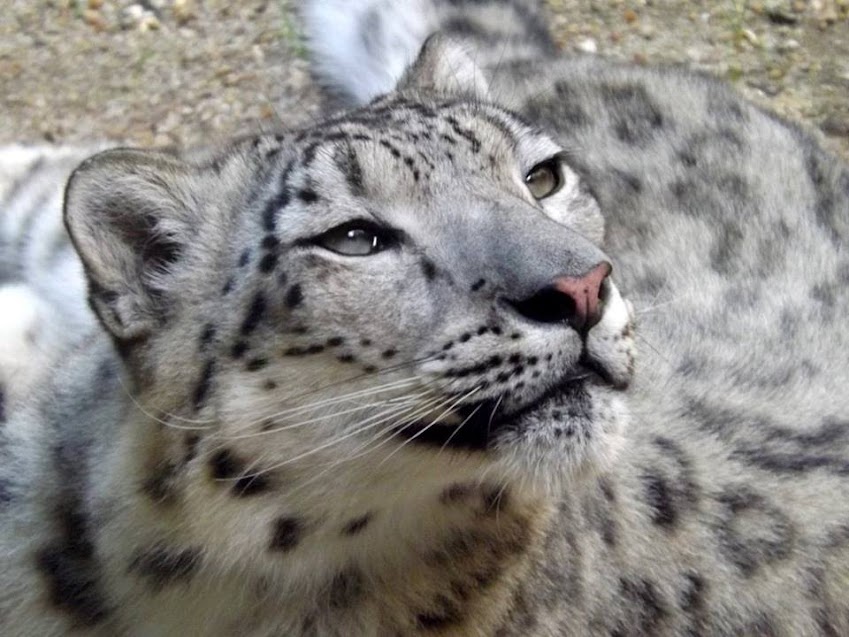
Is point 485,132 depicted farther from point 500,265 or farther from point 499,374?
point 499,374

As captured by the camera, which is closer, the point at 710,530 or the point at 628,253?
the point at 710,530

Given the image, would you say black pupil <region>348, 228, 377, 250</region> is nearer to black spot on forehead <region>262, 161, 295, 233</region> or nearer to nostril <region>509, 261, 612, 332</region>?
black spot on forehead <region>262, 161, 295, 233</region>

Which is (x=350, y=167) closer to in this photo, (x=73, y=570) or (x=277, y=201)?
(x=277, y=201)

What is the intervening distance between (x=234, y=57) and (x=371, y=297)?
289cm

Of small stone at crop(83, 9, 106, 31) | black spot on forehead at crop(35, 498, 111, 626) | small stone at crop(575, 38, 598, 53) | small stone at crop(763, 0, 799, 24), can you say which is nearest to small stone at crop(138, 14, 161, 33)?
small stone at crop(83, 9, 106, 31)

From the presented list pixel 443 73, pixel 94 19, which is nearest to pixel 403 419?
pixel 443 73

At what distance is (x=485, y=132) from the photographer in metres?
2.31

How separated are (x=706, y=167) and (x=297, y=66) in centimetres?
181

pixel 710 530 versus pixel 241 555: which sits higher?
pixel 241 555

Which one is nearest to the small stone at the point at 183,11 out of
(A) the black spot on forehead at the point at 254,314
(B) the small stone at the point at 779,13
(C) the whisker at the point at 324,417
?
(B) the small stone at the point at 779,13

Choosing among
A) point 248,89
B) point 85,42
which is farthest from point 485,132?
point 85,42

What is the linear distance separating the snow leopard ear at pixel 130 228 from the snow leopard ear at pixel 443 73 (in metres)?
0.59

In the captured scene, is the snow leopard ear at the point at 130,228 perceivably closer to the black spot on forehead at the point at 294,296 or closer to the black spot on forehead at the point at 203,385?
the black spot on forehead at the point at 203,385

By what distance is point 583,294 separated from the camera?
1868 millimetres
